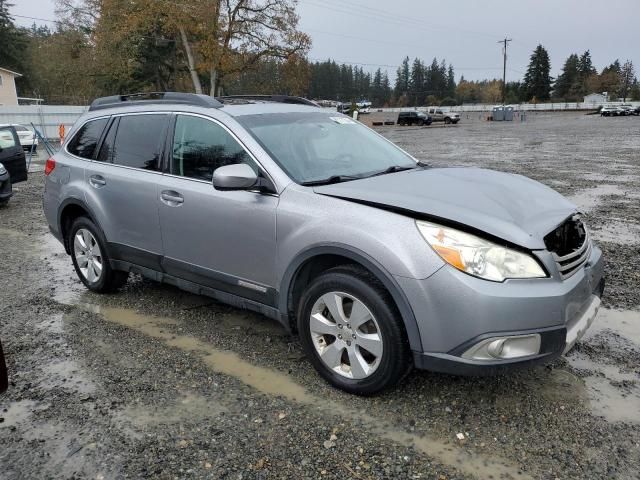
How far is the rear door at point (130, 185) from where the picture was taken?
454 cm

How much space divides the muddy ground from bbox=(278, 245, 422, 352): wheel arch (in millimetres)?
494

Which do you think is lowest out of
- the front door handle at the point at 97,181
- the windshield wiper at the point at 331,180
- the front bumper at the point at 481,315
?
the front bumper at the point at 481,315

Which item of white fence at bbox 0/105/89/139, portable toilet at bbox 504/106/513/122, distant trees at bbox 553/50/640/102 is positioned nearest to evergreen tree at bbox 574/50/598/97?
distant trees at bbox 553/50/640/102

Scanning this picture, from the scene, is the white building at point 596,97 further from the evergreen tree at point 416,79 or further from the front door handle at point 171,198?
the front door handle at point 171,198

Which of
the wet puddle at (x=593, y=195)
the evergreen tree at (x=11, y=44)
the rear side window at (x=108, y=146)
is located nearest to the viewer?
the rear side window at (x=108, y=146)

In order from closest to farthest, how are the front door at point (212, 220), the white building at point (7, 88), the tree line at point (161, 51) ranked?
1. the front door at point (212, 220)
2. the tree line at point (161, 51)
3. the white building at point (7, 88)

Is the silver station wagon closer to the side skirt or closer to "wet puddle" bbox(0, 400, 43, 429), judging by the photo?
the side skirt

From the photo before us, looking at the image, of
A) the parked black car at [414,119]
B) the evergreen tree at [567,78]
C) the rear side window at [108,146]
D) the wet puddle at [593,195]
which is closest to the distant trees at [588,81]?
the evergreen tree at [567,78]

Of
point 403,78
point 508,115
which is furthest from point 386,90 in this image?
point 508,115

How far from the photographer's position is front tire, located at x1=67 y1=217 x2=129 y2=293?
516 centimetres

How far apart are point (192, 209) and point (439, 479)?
2516 mm

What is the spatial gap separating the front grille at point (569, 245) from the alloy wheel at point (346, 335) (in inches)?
42.3

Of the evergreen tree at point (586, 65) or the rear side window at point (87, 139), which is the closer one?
the rear side window at point (87, 139)

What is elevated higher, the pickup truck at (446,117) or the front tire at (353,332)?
the pickup truck at (446,117)
